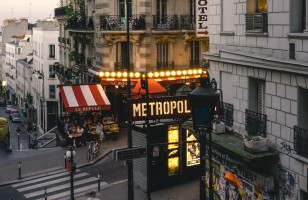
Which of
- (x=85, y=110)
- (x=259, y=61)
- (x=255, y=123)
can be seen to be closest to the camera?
(x=259, y=61)

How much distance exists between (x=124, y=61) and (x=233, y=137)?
19097 mm

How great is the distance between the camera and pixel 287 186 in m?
11.8

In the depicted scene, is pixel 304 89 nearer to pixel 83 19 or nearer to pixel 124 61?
pixel 124 61

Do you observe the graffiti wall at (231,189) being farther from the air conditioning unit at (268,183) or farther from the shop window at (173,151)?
the shop window at (173,151)

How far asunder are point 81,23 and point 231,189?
85.3 ft

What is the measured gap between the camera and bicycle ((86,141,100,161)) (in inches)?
992

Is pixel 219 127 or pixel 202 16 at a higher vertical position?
pixel 202 16

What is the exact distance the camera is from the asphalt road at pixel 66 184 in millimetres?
20797

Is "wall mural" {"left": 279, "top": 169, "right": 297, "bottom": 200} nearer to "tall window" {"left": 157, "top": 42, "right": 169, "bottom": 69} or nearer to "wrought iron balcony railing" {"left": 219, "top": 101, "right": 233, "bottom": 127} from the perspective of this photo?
"wrought iron balcony railing" {"left": 219, "top": 101, "right": 233, "bottom": 127}

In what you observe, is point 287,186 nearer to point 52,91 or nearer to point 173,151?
point 173,151

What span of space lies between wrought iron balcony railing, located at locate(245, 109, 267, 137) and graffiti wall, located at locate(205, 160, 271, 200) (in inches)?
61.1

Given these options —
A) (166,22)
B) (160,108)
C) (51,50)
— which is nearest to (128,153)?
(160,108)

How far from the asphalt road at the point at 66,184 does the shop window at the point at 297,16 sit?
1234cm

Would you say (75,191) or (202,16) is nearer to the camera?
(202,16)
